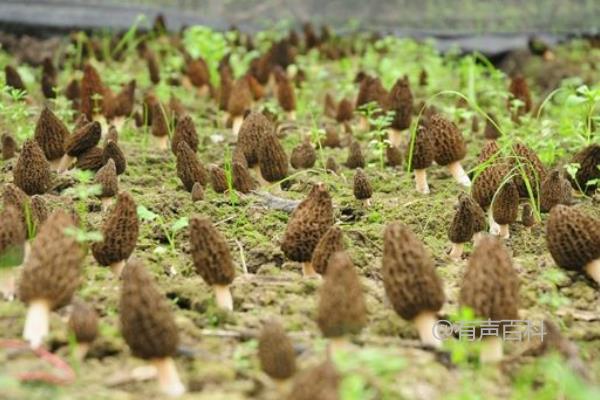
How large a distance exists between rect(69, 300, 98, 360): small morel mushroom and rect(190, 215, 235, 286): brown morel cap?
0.45m

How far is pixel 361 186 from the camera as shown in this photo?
12.7 ft

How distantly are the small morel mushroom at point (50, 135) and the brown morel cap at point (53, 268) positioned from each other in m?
1.67

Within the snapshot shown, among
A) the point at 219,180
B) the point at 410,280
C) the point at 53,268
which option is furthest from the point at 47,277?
the point at 219,180

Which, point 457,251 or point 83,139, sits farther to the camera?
point 83,139

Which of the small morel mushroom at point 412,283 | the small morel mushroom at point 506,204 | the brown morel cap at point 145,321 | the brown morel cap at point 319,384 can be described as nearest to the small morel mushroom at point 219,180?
the small morel mushroom at point 506,204

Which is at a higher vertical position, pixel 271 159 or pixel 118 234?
pixel 271 159

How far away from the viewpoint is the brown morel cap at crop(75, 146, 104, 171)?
4.15m

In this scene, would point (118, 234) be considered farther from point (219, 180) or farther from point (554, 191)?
point (554, 191)

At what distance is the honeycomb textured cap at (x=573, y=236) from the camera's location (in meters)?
2.96

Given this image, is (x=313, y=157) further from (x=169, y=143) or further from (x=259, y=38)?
(x=259, y=38)

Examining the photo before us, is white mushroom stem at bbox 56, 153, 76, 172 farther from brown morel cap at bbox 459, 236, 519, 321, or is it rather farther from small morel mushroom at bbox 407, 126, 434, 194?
brown morel cap at bbox 459, 236, 519, 321

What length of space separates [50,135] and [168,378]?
7.31ft

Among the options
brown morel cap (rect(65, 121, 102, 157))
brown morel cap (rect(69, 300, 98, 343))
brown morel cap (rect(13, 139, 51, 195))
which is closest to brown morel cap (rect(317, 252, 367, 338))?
brown morel cap (rect(69, 300, 98, 343))

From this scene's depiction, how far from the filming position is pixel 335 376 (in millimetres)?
2014
